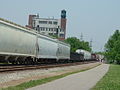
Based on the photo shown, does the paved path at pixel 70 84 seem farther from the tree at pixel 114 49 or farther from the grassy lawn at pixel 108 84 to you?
the tree at pixel 114 49

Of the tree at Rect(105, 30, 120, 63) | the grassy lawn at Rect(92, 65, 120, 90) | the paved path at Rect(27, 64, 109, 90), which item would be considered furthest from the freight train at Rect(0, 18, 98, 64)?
the tree at Rect(105, 30, 120, 63)

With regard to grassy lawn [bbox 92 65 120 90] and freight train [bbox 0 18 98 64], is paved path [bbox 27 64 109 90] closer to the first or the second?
grassy lawn [bbox 92 65 120 90]

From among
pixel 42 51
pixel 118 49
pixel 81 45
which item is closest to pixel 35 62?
pixel 42 51

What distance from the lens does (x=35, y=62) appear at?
1485 inches

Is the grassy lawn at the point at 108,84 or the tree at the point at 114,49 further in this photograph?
the tree at the point at 114,49

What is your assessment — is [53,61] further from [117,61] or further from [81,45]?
[81,45]

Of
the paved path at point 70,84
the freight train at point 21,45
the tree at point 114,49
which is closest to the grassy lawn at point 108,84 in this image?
the paved path at point 70,84

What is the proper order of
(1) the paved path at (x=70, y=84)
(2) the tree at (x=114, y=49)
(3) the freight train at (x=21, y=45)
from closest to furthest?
(1) the paved path at (x=70, y=84) → (3) the freight train at (x=21, y=45) → (2) the tree at (x=114, y=49)

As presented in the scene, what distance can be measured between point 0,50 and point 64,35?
161 metres

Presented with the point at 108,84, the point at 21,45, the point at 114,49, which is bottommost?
the point at 108,84

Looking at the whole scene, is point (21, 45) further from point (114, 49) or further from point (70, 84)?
point (114, 49)

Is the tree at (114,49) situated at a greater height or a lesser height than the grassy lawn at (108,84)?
greater

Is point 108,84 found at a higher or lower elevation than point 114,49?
lower

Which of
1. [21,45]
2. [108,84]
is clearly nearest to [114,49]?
[21,45]
